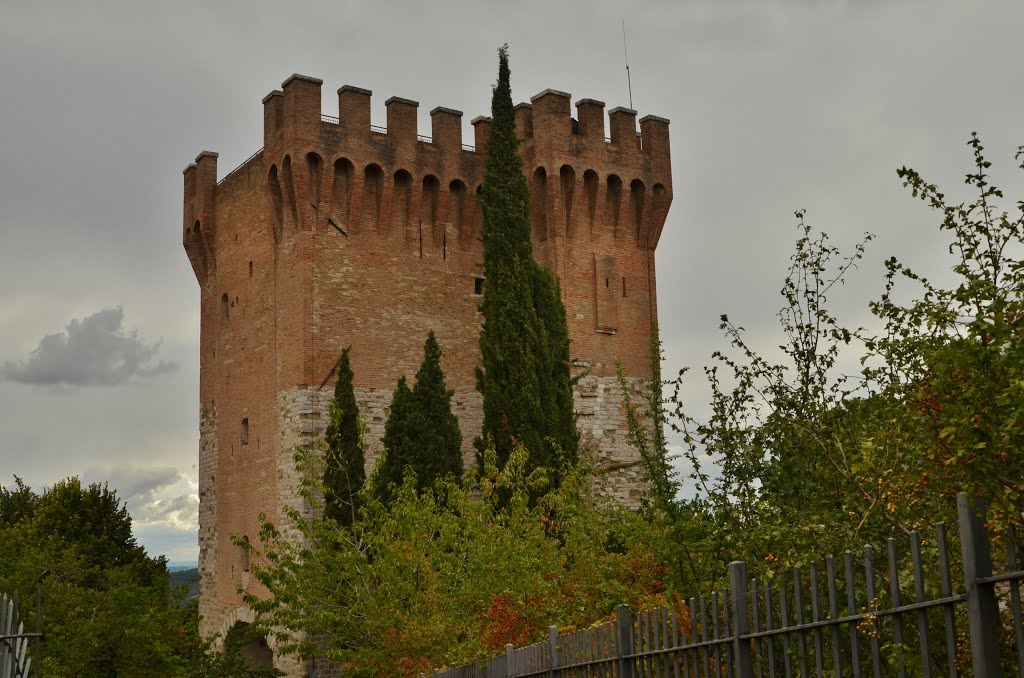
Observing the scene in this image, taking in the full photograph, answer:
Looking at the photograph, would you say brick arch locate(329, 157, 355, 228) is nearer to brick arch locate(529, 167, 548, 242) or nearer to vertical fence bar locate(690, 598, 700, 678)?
brick arch locate(529, 167, 548, 242)

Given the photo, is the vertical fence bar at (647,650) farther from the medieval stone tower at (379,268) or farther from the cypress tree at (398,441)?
the medieval stone tower at (379,268)

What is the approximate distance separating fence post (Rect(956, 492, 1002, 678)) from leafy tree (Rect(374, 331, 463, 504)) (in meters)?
22.1

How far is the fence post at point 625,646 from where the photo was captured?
6.81 m

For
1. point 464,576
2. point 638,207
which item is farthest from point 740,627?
point 638,207

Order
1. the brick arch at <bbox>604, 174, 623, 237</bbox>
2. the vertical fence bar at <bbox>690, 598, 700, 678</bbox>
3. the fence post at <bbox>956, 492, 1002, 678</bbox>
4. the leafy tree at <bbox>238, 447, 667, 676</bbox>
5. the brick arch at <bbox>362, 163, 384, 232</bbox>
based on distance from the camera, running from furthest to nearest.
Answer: the brick arch at <bbox>604, 174, 623, 237</bbox> → the brick arch at <bbox>362, 163, 384, 232</bbox> → the leafy tree at <bbox>238, 447, 667, 676</bbox> → the vertical fence bar at <bbox>690, 598, 700, 678</bbox> → the fence post at <bbox>956, 492, 1002, 678</bbox>

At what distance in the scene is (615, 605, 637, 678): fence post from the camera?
268 inches

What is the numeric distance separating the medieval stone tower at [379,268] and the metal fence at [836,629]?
19.9 meters

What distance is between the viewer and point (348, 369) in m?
27.8

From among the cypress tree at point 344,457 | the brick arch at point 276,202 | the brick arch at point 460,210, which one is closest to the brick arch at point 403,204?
the brick arch at point 460,210

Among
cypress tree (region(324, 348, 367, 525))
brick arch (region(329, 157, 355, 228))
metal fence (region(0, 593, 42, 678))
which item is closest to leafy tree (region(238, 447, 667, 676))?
cypress tree (region(324, 348, 367, 525))

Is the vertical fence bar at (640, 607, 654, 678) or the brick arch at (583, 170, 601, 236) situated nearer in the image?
the vertical fence bar at (640, 607, 654, 678)

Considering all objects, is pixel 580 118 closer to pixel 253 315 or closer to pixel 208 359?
pixel 253 315

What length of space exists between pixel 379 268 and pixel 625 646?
23.3 meters

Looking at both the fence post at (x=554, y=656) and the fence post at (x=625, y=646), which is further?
the fence post at (x=554, y=656)
